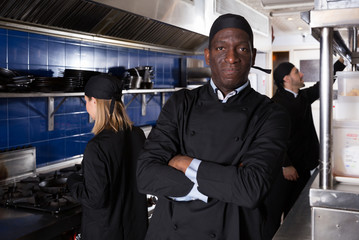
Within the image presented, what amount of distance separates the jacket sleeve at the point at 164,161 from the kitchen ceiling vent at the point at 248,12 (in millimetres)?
2712

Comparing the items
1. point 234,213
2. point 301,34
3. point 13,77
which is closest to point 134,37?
point 13,77

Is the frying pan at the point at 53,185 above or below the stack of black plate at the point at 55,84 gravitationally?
below

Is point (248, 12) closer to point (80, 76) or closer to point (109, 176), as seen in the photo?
point (80, 76)

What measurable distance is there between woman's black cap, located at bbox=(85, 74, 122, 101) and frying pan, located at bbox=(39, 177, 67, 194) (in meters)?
0.75

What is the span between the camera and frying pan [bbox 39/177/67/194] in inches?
98.8

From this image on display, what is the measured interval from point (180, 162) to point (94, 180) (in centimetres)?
79

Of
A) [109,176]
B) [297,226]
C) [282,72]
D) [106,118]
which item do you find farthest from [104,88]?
[282,72]

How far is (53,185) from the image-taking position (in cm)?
275

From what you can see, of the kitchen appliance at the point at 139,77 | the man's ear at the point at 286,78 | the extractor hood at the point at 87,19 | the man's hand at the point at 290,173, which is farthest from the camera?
the kitchen appliance at the point at 139,77

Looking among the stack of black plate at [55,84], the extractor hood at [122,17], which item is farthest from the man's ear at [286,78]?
the stack of black plate at [55,84]

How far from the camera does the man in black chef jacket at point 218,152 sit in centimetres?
135

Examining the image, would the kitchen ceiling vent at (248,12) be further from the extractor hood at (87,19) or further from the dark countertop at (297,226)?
the dark countertop at (297,226)

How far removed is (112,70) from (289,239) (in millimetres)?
Answer: 3010

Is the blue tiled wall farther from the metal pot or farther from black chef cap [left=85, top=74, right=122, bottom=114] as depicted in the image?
black chef cap [left=85, top=74, right=122, bottom=114]
